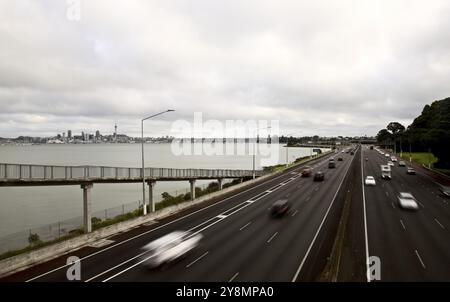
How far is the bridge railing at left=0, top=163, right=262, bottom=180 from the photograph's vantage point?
83.7 ft

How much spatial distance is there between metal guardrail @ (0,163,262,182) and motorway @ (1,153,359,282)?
6800mm

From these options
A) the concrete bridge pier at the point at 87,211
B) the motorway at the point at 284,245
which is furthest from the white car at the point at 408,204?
the concrete bridge pier at the point at 87,211

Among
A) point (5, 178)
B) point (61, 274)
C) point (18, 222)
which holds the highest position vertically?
point (5, 178)

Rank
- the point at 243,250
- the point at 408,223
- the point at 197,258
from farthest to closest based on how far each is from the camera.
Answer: the point at 408,223, the point at 243,250, the point at 197,258

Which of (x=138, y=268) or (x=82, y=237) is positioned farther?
(x=82, y=237)

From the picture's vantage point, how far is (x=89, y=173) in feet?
127

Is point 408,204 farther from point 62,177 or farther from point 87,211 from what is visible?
point 62,177

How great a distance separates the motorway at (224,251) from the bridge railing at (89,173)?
6910mm

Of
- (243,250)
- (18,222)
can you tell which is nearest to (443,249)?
(243,250)

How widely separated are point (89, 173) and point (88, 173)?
9342 mm

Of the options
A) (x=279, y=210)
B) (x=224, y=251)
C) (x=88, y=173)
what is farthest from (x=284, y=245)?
(x=88, y=173)
